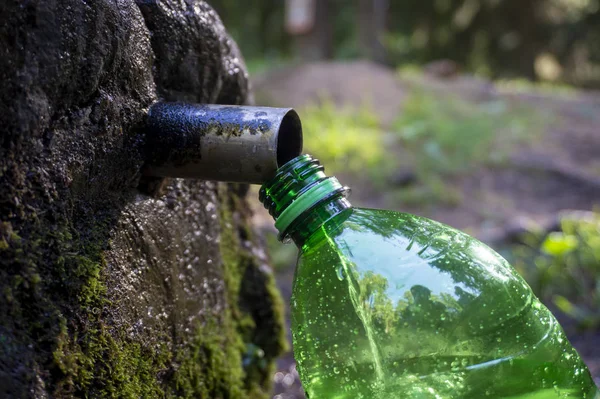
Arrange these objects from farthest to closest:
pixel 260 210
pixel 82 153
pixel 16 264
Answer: pixel 260 210, pixel 82 153, pixel 16 264

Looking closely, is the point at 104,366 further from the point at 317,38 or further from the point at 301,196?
the point at 317,38

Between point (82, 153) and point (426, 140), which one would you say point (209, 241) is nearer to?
point (82, 153)

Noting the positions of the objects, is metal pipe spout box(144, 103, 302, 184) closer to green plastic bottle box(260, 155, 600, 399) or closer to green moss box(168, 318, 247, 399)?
green plastic bottle box(260, 155, 600, 399)

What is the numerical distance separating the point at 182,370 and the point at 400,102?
25.8 ft

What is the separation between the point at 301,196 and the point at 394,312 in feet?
0.86

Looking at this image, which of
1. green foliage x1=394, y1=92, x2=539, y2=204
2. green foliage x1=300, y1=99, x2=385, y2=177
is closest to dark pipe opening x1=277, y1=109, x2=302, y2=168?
green foliage x1=394, y1=92, x2=539, y2=204

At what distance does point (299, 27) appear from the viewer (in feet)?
35.9

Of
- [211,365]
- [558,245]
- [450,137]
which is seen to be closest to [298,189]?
[211,365]

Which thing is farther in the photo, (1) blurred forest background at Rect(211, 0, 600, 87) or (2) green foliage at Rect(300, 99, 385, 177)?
(1) blurred forest background at Rect(211, 0, 600, 87)

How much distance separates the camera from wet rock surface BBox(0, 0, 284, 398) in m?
0.80

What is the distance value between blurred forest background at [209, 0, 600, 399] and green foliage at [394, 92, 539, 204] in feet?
0.06

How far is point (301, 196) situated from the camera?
0.98 metres

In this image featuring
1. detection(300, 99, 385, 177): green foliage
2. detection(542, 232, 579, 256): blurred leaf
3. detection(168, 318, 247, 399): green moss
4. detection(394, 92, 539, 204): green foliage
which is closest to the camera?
detection(168, 318, 247, 399): green moss

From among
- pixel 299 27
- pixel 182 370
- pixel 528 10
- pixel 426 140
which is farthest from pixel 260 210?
pixel 528 10
